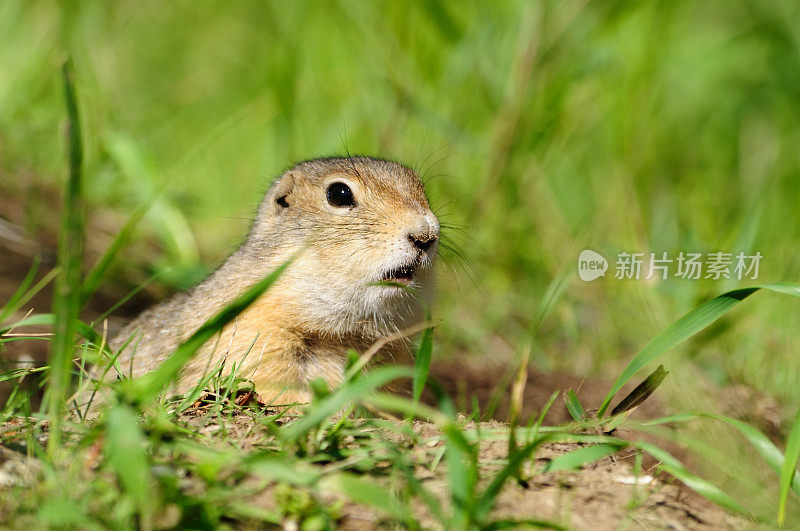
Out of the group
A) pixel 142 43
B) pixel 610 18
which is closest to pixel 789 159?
pixel 610 18

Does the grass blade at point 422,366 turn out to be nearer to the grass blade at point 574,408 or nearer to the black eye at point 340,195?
the grass blade at point 574,408

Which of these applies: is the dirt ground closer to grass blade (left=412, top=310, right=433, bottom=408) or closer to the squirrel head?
grass blade (left=412, top=310, right=433, bottom=408)

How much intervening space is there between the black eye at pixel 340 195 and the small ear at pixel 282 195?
0.89 ft

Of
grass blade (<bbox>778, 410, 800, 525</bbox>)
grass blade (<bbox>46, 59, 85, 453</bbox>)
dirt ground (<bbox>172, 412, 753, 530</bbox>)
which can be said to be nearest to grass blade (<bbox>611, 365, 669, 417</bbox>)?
dirt ground (<bbox>172, 412, 753, 530</bbox>)

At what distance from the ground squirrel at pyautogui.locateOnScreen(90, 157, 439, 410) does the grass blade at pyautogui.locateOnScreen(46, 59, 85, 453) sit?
2.62ft

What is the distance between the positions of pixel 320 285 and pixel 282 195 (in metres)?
0.74

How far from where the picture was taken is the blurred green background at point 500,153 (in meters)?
4.58

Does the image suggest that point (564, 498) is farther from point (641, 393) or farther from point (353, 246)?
point (353, 246)

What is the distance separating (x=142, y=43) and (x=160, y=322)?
6131mm

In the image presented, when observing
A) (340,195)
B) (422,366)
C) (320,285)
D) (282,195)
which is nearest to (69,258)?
(422,366)

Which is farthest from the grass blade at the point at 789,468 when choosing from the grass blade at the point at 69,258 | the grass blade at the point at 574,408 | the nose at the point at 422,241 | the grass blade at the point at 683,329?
the grass blade at the point at 69,258

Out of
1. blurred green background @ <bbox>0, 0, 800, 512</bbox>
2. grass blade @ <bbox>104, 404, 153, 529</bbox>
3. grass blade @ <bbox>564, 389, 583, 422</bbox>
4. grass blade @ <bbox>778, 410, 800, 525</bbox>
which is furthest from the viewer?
blurred green background @ <bbox>0, 0, 800, 512</bbox>

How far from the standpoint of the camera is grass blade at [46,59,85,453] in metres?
1.65

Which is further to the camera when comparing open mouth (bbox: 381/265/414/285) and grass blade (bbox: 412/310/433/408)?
open mouth (bbox: 381/265/414/285)
